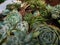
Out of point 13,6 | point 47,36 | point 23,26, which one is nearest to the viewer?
point 47,36

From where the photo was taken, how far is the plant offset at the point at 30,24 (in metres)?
1.56

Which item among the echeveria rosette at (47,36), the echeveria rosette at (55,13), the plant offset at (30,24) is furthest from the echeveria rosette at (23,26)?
the echeveria rosette at (55,13)

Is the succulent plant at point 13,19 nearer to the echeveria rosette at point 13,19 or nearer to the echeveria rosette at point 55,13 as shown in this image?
the echeveria rosette at point 13,19

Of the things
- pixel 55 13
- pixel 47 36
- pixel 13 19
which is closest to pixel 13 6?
pixel 13 19

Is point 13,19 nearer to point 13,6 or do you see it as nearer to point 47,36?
point 13,6

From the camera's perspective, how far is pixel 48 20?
1.94 metres

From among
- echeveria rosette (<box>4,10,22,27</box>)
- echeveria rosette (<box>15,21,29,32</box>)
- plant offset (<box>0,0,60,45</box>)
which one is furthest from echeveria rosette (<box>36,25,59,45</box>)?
echeveria rosette (<box>4,10,22,27</box>)

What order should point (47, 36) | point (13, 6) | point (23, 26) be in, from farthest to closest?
1. point (13, 6)
2. point (23, 26)
3. point (47, 36)

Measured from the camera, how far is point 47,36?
1574 mm

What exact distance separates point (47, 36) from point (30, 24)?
14.2 inches

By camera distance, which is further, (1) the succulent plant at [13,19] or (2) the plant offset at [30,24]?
(1) the succulent plant at [13,19]

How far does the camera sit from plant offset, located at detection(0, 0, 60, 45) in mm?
1561

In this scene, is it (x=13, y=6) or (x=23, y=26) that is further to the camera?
(x=13, y=6)

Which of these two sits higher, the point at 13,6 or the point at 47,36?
the point at 13,6
